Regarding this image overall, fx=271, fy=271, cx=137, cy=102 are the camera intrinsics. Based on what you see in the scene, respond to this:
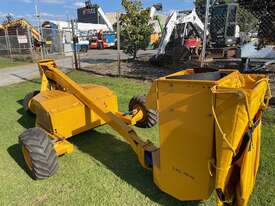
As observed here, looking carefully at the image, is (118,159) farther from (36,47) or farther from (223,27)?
(36,47)

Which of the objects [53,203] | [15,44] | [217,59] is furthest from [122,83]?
[15,44]

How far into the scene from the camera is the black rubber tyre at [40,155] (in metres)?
3.26

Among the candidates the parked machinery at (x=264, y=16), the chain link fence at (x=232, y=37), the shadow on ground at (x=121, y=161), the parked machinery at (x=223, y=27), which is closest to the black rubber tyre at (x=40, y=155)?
the shadow on ground at (x=121, y=161)

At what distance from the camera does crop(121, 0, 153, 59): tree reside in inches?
530

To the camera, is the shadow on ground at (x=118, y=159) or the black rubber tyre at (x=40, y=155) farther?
the black rubber tyre at (x=40, y=155)

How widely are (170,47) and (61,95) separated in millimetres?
10537

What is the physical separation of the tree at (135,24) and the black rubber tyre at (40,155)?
10934 millimetres

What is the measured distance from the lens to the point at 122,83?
8.84 meters

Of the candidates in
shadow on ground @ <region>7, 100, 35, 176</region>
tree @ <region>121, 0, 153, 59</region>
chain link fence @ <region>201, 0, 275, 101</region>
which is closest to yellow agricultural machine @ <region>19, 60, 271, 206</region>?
shadow on ground @ <region>7, 100, 35, 176</region>

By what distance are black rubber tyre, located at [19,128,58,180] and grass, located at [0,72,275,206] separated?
0.52 feet

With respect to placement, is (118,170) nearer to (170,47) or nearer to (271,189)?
(271,189)

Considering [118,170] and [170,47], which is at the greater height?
[170,47]

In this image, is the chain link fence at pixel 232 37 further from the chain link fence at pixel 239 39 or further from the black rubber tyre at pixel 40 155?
the black rubber tyre at pixel 40 155

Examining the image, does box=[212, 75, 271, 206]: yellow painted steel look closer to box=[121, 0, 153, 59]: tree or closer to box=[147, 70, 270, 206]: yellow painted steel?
box=[147, 70, 270, 206]: yellow painted steel
